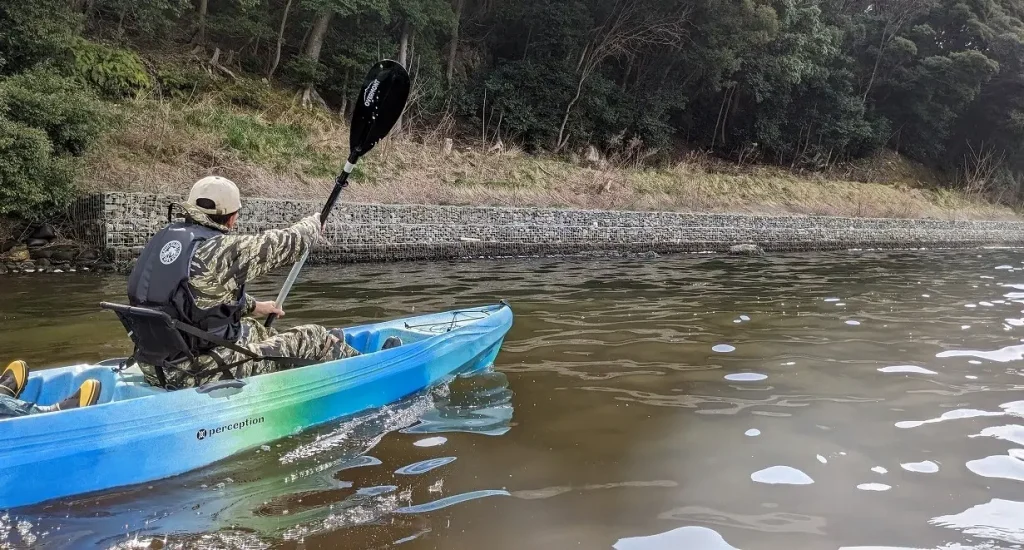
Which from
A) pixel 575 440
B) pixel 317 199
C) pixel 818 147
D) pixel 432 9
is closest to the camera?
pixel 575 440

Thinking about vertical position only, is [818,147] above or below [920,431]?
above

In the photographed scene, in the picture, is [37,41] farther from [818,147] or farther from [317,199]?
[818,147]

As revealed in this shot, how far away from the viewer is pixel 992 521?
9.77 ft

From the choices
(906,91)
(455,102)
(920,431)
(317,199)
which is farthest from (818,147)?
(920,431)

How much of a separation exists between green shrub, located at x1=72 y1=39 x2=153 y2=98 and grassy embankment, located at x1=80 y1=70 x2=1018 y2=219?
0.63m

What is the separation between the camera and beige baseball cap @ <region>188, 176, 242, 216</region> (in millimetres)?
3572

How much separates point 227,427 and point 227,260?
0.87 meters

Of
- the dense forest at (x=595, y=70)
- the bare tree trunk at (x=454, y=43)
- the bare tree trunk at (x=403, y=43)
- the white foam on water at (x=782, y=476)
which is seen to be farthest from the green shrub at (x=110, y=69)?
the white foam on water at (x=782, y=476)

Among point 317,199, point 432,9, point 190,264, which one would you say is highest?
point 432,9

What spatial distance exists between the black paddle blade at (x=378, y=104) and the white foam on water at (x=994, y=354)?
17.4 ft

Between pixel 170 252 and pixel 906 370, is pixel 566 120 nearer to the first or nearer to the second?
pixel 906 370

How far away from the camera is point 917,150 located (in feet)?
113

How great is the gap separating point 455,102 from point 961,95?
23.9m

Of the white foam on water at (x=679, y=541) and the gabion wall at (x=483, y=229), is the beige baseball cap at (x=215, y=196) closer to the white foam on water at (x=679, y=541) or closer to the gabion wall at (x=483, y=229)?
the white foam on water at (x=679, y=541)
